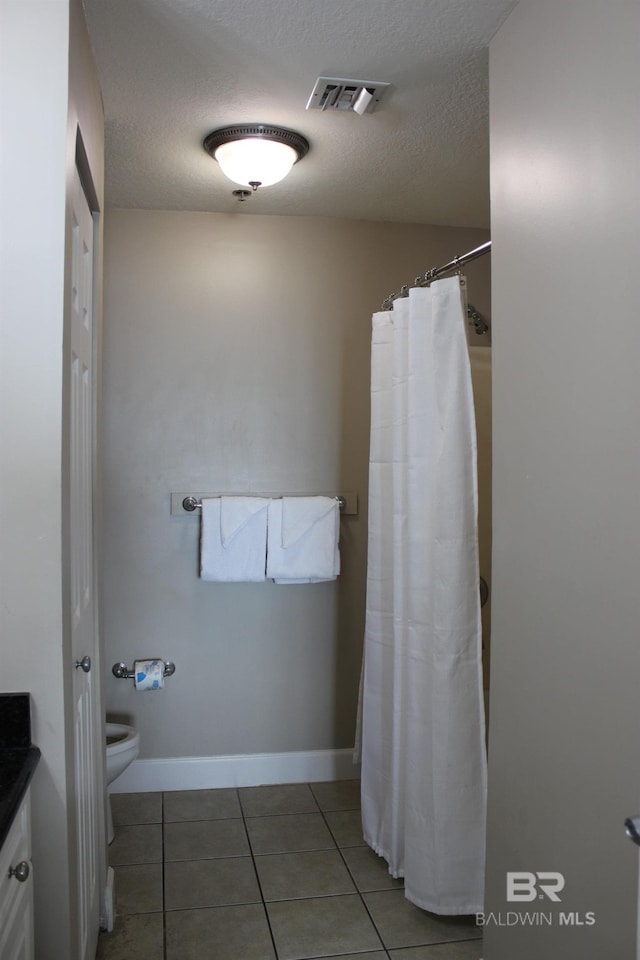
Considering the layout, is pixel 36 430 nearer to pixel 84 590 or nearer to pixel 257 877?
pixel 84 590

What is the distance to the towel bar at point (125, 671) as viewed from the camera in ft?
10.3

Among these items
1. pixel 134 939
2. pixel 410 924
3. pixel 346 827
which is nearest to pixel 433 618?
pixel 410 924

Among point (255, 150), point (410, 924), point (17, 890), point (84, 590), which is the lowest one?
point (410, 924)

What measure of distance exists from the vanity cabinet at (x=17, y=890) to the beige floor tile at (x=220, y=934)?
0.81 m

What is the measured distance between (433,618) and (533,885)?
30.4 inches

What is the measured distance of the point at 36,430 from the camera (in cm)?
153

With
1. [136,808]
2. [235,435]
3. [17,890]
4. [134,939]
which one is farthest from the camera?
[235,435]

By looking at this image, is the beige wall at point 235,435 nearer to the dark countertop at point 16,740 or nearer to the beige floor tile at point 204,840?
the beige floor tile at point 204,840

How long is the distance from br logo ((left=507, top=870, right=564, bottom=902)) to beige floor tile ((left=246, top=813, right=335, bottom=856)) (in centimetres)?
114

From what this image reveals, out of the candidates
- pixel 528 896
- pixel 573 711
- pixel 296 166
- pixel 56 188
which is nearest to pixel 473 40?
pixel 296 166

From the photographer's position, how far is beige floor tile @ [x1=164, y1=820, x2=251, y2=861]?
106 inches

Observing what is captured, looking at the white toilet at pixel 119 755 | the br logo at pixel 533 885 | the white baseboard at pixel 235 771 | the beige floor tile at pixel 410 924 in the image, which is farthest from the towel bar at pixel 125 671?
the br logo at pixel 533 885

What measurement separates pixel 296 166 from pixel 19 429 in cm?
162

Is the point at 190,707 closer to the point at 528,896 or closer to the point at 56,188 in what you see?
the point at 528,896
